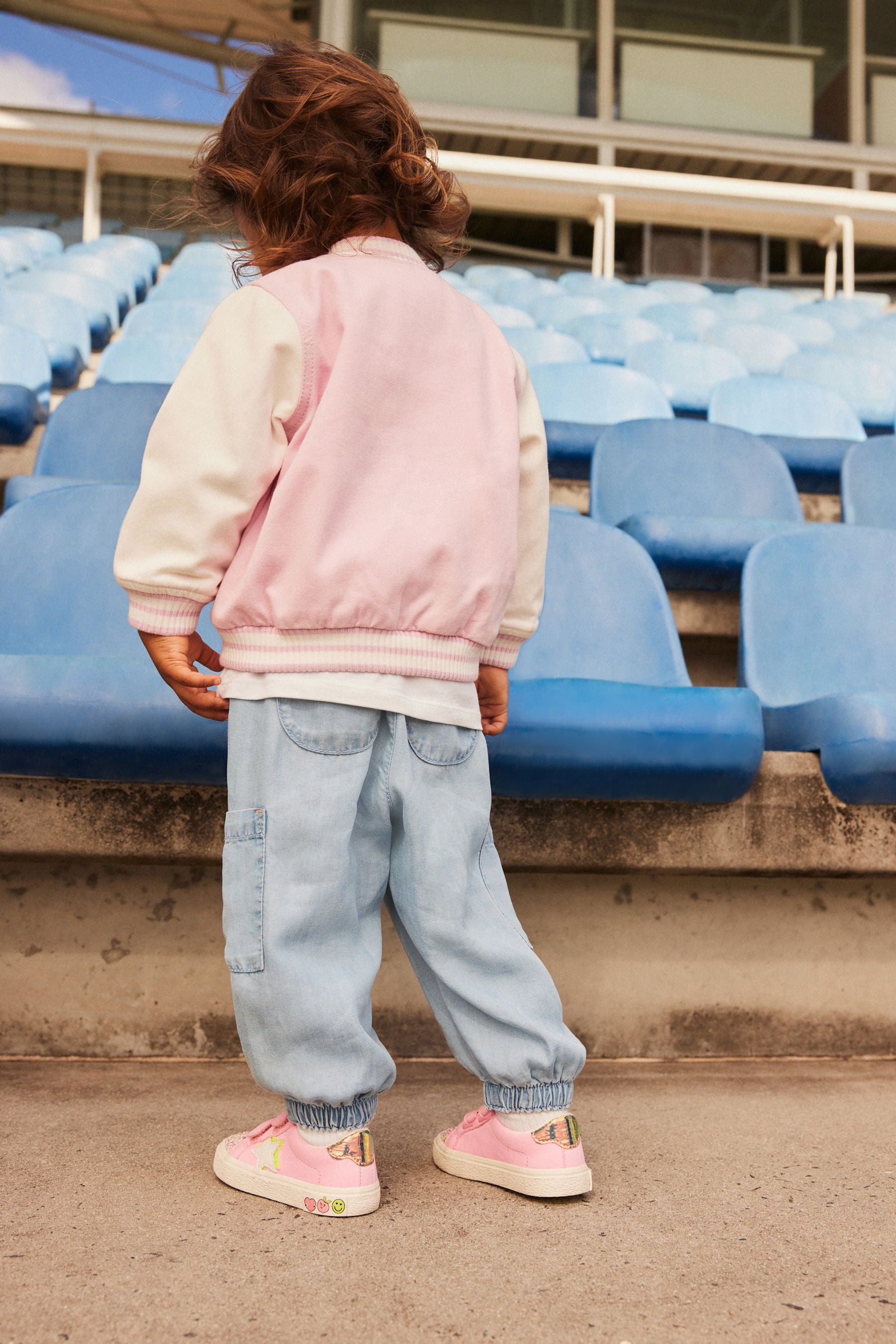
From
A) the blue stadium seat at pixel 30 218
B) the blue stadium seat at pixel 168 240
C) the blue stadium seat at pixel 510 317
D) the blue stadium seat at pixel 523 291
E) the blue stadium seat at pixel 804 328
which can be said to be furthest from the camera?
the blue stadium seat at pixel 30 218

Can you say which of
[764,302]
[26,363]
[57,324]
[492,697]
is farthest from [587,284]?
[492,697]

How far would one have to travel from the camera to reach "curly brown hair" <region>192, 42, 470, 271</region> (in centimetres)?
76

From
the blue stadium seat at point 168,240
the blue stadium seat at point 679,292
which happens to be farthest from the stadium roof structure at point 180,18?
the blue stadium seat at point 679,292

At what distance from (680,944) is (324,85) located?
77cm

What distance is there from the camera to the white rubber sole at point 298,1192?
0.67 metres

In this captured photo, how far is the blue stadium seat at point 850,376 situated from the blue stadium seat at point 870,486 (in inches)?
56.8

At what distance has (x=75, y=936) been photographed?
3.20 feet

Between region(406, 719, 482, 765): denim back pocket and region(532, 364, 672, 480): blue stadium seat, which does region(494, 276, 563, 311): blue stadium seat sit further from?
region(406, 719, 482, 765): denim back pocket

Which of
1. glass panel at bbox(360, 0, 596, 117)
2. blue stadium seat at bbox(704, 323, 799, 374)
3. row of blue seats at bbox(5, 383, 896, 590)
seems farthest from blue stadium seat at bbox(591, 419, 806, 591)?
glass panel at bbox(360, 0, 596, 117)

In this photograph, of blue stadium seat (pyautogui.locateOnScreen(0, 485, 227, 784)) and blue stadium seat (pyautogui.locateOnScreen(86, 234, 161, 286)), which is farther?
blue stadium seat (pyautogui.locateOnScreen(86, 234, 161, 286))

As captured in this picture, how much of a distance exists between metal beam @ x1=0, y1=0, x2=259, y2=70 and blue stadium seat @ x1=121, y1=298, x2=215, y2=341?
6555 millimetres

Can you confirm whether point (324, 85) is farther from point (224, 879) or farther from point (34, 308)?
point (34, 308)

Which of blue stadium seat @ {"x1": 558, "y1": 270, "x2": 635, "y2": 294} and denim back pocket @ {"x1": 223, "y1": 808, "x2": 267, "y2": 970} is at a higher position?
blue stadium seat @ {"x1": 558, "y1": 270, "x2": 635, "y2": 294}

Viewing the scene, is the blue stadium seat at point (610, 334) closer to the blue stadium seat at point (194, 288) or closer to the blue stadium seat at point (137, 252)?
the blue stadium seat at point (194, 288)
